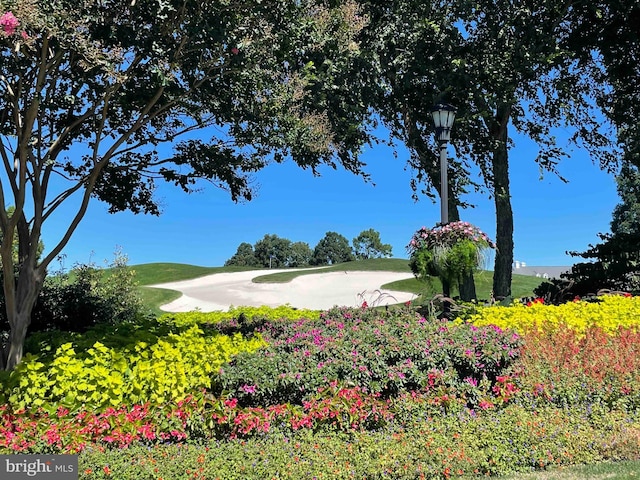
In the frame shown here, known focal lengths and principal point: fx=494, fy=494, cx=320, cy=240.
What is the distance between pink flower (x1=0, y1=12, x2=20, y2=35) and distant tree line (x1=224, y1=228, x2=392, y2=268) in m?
51.5

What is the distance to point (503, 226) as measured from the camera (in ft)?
37.9

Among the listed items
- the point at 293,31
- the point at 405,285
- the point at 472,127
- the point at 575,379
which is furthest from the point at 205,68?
the point at 405,285

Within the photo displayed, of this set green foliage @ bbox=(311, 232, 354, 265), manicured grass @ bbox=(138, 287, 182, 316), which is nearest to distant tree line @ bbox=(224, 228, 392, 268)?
green foliage @ bbox=(311, 232, 354, 265)

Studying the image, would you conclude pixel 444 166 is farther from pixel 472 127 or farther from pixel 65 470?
pixel 65 470

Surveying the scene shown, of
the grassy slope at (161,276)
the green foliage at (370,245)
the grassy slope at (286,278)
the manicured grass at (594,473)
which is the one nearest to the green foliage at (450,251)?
the manicured grass at (594,473)

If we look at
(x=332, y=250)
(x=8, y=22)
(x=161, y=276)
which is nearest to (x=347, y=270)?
(x=161, y=276)

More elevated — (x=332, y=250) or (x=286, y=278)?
(x=332, y=250)

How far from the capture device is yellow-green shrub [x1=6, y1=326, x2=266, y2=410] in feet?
12.2

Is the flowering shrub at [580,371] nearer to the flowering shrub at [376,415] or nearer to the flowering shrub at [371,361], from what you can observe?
the flowering shrub at [376,415]

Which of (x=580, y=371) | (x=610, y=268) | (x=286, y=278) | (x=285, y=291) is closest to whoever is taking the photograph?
(x=580, y=371)

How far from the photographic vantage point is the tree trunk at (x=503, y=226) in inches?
450

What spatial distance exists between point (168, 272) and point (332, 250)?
31.7m

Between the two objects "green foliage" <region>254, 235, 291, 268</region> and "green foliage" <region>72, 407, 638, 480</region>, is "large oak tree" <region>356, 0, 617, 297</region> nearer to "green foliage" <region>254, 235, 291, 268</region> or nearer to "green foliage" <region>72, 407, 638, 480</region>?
"green foliage" <region>72, 407, 638, 480</region>

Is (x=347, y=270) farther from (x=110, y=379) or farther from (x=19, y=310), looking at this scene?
(x=110, y=379)
